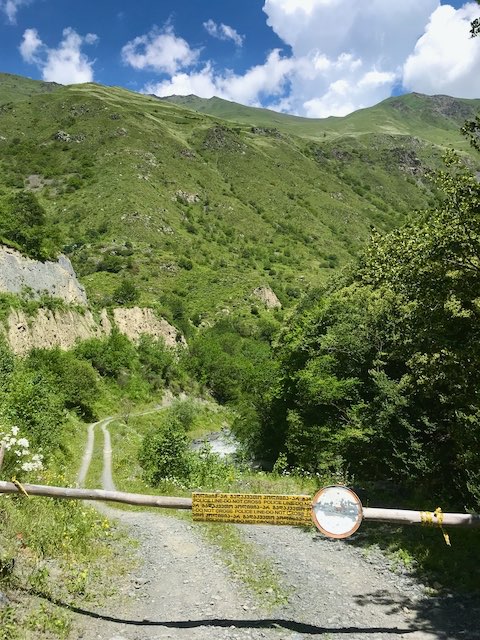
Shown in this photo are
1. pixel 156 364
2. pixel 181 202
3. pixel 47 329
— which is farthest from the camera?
pixel 181 202

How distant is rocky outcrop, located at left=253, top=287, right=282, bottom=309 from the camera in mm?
90750

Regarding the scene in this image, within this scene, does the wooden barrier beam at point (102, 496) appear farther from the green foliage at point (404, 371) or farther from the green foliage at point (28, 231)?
the green foliage at point (28, 231)

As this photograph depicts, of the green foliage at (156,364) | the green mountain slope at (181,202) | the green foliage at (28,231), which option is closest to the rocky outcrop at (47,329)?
the green foliage at (28,231)

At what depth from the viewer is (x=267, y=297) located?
91938 millimetres

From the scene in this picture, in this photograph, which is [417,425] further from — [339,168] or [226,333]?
[339,168]

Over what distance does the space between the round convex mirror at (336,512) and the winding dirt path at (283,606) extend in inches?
66.3

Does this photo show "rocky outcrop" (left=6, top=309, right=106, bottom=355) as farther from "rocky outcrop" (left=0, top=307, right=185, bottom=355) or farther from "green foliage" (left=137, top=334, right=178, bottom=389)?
"green foliage" (left=137, top=334, right=178, bottom=389)

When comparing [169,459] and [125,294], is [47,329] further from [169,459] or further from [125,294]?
[125,294]

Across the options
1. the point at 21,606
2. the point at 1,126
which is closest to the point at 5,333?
the point at 21,606

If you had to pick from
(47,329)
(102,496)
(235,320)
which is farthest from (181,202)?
(102,496)

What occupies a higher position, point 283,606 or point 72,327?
point 72,327

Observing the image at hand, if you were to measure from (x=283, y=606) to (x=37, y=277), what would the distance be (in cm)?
4207

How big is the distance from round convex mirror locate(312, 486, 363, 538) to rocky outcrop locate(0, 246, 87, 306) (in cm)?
3807

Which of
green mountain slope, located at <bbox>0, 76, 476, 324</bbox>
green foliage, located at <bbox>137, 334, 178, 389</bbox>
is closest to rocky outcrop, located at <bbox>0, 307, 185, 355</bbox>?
green foliage, located at <bbox>137, 334, 178, 389</bbox>
